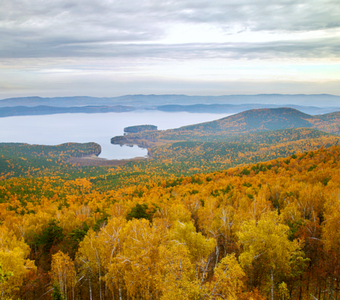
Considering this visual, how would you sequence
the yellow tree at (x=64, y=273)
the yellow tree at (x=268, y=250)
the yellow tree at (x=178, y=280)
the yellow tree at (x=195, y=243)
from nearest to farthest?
the yellow tree at (x=178, y=280), the yellow tree at (x=268, y=250), the yellow tree at (x=195, y=243), the yellow tree at (x=64, y=273)

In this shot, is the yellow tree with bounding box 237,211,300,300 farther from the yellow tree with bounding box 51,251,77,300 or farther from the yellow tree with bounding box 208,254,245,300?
the yellow tree with bounding box 51,251,77,300

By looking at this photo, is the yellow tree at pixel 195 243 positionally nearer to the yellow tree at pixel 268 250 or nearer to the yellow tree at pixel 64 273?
the yellow tree at pixel 268 250

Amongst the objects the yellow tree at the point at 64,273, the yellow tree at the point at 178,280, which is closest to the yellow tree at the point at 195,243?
the yellow tree at the point at 178,280

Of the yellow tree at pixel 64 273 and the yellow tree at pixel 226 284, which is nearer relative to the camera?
the yellow tree at pixel 226 284

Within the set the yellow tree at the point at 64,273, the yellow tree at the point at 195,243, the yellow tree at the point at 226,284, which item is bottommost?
the yellow tree at the point at 64,273

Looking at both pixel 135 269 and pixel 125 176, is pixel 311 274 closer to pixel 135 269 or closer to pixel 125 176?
pixel 135 269

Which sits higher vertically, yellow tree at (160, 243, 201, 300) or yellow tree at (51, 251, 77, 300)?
yellow tree at (160, 243, 201, 300)

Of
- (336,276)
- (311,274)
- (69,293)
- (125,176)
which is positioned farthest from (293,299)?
(125,176)

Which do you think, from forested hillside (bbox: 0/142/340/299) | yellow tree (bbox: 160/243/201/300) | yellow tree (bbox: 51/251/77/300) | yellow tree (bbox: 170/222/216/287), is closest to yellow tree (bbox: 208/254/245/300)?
forested hillside (bbox: 0/142/340/299)

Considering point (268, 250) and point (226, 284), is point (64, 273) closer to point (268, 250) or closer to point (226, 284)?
point (226, 284)

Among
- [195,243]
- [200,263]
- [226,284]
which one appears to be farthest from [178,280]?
[195,243]
